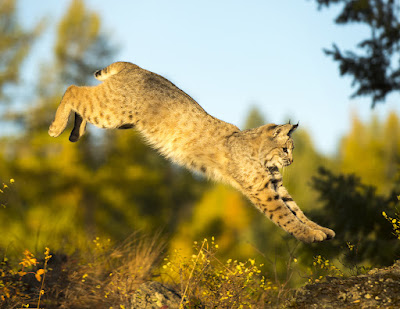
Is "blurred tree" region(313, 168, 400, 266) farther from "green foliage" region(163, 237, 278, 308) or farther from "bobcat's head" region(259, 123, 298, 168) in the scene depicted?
"green foliage" region(163, 237, 278, 308)

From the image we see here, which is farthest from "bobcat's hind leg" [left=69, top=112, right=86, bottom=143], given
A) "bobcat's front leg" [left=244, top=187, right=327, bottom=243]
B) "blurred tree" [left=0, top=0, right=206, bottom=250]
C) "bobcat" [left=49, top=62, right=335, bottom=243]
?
A: "blurred tree" [left=0, top=0, right=206, bottom=250]

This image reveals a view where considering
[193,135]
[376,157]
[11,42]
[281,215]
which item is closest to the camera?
[281,215]

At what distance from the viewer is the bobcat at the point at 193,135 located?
21.3 feet

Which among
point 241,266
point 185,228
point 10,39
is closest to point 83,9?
point 10,39

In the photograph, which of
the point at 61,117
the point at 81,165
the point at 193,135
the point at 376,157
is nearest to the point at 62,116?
the point at 61,117

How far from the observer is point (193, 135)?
6633 mm

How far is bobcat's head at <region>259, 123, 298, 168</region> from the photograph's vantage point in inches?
260

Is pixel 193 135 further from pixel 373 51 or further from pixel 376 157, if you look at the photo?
pixel 376 157

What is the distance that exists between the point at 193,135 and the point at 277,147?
1220 millimetres

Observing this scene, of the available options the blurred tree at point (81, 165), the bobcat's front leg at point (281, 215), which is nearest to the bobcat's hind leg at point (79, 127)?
the bobcat's front leg at point (281, 215)

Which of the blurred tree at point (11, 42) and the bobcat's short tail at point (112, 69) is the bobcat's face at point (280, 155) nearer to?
the bobcat's short tail at point (112, 69)

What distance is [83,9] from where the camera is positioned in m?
21.6

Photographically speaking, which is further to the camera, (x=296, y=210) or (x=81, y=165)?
(x=81, y=165)

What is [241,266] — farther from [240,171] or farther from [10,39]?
[10,39]
